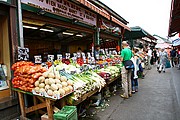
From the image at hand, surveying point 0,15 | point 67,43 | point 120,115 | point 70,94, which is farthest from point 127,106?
point 67,43

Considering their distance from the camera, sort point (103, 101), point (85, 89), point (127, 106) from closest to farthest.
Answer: point (85, 89), point (127, 106), point (103, 101)

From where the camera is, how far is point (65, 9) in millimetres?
5426

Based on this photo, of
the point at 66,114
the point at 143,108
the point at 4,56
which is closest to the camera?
the point at 66,114

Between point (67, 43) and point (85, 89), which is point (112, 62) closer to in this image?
point (85, 89)

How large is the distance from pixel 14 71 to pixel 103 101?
3.10 metres

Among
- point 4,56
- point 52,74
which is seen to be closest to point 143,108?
point 52,74

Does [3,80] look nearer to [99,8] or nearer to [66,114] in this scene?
[66,114]

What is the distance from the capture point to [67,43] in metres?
13.0

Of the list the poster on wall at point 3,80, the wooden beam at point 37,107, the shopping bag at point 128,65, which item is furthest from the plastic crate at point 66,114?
the shopping bag at point 128,65

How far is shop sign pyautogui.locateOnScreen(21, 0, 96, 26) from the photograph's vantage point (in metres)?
4.40

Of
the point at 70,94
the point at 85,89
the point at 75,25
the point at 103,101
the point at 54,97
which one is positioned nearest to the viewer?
the point at 54,97

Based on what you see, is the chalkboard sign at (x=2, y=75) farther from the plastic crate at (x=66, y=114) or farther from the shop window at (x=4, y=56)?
the plastic crate at (x=66, y=114)

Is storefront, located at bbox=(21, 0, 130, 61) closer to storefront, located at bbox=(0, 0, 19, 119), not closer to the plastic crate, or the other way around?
storefront, located at bbox=(0, 0, 19, 119)

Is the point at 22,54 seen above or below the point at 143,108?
above
